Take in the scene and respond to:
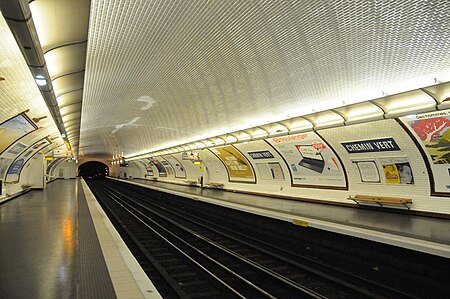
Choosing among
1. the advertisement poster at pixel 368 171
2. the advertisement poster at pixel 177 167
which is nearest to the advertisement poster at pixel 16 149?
the advertisement poster at pixel 368 171

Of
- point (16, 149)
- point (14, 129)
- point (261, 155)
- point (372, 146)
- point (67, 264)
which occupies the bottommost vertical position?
point (67, 264)

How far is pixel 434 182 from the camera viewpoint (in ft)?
27.1

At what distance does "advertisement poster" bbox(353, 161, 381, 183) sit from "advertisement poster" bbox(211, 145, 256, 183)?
659 cm

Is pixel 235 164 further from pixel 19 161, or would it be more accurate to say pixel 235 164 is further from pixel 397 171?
pixel 19 161

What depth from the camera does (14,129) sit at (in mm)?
9664

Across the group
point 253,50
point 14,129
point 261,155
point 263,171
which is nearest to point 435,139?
point 253,50

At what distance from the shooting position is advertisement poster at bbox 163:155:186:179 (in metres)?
27.0

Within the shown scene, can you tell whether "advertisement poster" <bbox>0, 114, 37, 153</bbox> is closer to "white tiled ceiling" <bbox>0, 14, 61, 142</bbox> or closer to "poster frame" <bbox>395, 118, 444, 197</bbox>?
"white tiled ceiling" <bbox>0, 14, 61, 142</bbox>

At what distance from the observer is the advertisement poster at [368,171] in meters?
9.84

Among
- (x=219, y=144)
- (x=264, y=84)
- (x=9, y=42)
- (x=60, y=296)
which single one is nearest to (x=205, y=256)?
(x=264, y=84)

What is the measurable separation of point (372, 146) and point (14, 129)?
1065cm

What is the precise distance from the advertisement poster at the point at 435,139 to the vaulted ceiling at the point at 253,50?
1692 millimetres

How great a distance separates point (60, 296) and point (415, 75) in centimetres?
656

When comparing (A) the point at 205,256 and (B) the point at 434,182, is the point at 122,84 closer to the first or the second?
(A) the point at 205,256
